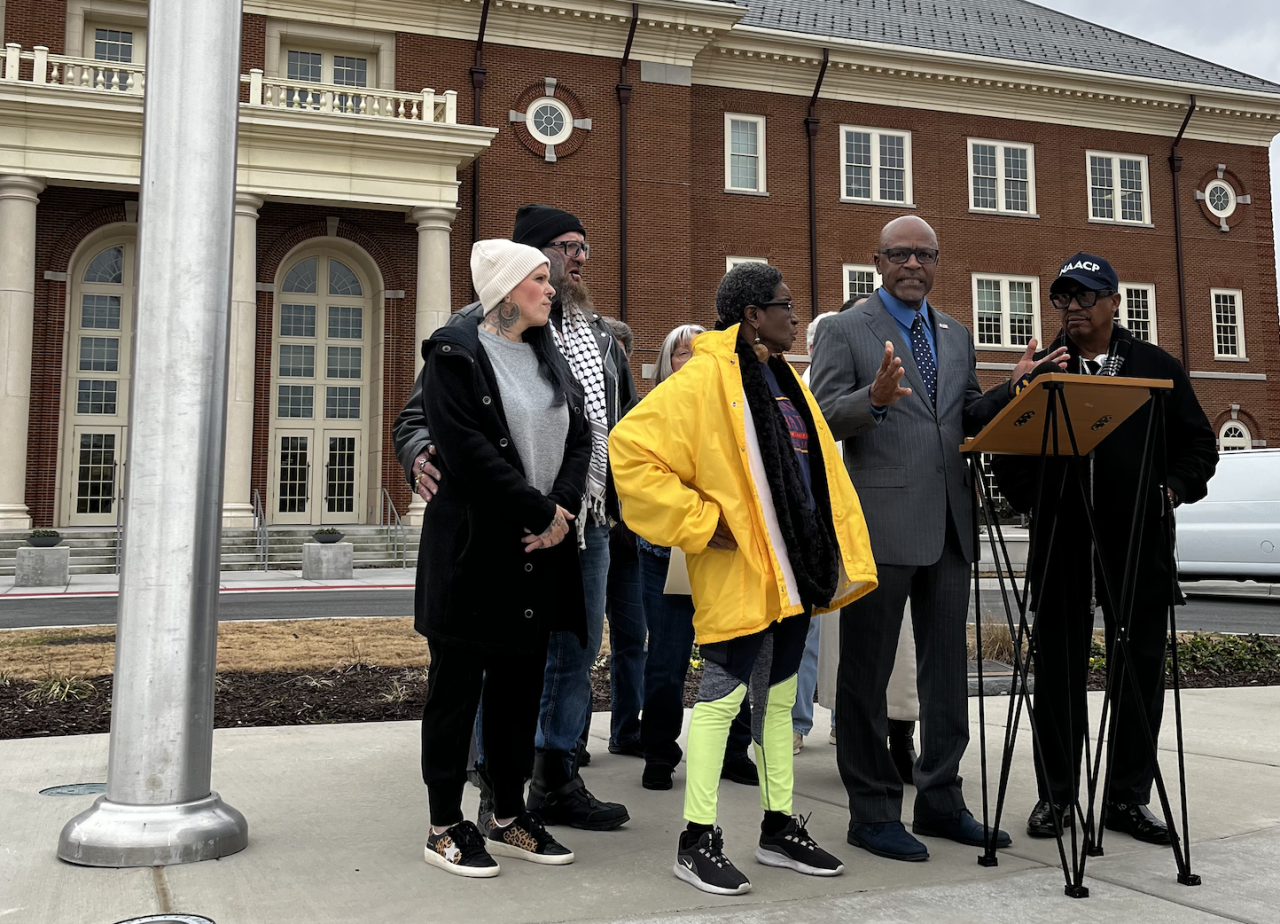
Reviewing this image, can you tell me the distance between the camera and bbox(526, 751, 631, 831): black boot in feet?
14.1

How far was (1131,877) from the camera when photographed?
3680 millimetres

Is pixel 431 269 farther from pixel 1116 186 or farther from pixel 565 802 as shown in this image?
pixel 565 802

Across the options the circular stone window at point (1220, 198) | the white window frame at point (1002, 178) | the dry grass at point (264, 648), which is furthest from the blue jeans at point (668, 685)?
the circular stone window at point (1220, 198)

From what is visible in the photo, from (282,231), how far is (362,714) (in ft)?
67.8

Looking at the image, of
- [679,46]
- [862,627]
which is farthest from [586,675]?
[679,46]

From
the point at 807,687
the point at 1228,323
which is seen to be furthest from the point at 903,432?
the point at 1228,323

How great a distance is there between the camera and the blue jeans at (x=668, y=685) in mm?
5109

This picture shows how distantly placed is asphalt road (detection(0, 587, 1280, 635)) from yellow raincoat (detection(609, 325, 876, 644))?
926 centimetres

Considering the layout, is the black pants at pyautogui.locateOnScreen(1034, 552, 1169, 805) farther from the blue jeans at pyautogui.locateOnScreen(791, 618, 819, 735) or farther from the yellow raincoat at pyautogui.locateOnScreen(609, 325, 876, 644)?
the blue jeans at pyautogui.locateOnScreen(791, 618, 819, 735)

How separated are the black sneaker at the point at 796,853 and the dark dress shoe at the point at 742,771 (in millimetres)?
1271

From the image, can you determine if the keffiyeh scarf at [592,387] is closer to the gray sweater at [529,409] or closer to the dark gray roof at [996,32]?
the gray sweater at [529,409]

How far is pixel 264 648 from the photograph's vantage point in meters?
9.21

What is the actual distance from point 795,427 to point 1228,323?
1324 inches

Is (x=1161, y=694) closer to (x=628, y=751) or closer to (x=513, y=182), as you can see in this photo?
(x=628, y=751)
